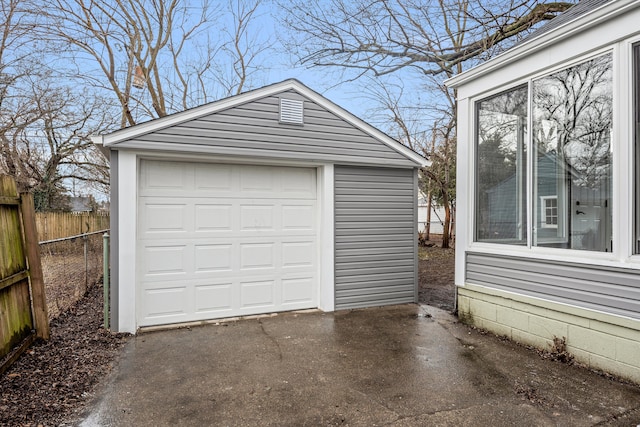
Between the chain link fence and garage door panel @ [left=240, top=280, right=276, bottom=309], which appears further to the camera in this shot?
the chain link fence

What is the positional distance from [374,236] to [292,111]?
218 cm

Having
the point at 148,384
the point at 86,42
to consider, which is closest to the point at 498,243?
the point at 148,384

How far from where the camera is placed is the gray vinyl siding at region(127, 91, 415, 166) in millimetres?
4504

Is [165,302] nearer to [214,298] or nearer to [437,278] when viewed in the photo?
[214,298]

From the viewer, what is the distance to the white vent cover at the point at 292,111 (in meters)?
4.93

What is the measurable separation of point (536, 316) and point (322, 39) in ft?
30.0

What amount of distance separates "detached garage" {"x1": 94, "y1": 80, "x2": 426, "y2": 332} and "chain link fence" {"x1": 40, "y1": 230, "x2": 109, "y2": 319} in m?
1.65

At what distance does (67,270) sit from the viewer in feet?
19.7

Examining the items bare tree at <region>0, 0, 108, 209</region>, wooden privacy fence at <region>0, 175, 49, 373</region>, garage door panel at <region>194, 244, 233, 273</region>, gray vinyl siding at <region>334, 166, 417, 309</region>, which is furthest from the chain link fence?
bare tree at <region>0, 0, 108, 209</region>

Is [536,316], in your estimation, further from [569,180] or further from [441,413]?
[441,413]

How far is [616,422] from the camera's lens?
243 centimetres

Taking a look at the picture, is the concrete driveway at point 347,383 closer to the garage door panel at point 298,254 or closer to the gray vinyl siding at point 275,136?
the garage door panel at point 298,254

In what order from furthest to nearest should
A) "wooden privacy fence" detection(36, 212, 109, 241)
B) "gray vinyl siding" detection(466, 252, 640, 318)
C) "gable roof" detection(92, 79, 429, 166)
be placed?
1. "wooden privacy fence" detection(36, 212, 109, 241)
2. "gable roof" detection(92, 79, 429, 166)
3. "gray vinyl siding" detection(466, 252, 640, 318)

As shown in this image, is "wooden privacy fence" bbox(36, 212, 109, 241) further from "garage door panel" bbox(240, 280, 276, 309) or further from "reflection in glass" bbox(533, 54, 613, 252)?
"reflection in glass" bbox(533, 54, 613, 252)
